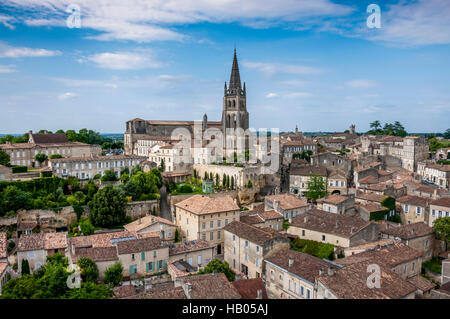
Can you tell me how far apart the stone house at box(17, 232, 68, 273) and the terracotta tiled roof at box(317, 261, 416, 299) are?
17.5 metres

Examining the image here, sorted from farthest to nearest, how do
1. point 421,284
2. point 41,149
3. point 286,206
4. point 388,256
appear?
point 41,149
point 286,206
point 388,256
point 421,284

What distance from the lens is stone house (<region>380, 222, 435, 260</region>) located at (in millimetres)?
24984

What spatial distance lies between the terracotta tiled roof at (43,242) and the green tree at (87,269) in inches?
210

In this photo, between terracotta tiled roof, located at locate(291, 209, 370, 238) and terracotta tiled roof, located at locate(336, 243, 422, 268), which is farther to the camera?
terracotta tiled roof, located at locate(291, 209, 370, 238)

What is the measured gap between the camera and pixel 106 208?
2922cm

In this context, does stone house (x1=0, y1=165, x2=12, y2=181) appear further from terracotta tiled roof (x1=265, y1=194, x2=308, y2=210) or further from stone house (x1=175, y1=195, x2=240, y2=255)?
terracotta tiled roof (x1=265, y1=194, x2=308, y2=210)

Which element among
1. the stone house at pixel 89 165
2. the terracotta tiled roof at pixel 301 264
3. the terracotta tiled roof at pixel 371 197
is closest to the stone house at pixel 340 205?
the terracotta tiled roof at pixel 371 197

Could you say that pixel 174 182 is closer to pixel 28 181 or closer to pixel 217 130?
pixel 28 181

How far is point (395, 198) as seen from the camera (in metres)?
34.0

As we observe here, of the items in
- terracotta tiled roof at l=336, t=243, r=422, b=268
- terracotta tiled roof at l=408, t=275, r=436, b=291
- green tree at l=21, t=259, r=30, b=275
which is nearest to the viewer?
terracotta tiled roof at l=408, t=275, r=436, b=291

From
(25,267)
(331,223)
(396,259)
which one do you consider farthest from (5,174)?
(396,259)

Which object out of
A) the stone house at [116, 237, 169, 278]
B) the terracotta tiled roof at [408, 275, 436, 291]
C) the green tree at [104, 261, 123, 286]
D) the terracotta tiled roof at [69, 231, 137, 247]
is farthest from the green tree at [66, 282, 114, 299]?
the terracotta tiled roof at [408, 275, 436, 291]

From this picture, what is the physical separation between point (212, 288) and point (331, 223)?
45.7 ft

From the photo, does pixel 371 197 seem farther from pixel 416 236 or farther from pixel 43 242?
pixel 43 242
